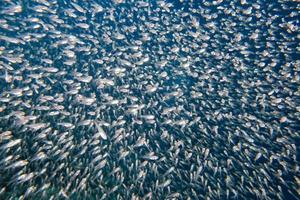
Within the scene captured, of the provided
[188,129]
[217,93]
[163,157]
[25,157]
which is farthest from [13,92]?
[217,93]

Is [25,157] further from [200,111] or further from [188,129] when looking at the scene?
[200,111]

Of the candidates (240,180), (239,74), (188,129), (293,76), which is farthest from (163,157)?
(293,76)

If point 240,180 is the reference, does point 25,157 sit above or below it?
above

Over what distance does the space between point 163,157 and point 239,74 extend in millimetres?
8278

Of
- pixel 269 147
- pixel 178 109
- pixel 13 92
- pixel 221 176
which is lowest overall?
pixel 221 176

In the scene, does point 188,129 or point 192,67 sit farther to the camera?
point 192,67

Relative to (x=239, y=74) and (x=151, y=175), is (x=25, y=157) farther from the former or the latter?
(x=239, y=74)

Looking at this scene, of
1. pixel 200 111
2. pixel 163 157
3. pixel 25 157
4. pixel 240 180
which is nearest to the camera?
pixel 25 157

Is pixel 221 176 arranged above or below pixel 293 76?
below

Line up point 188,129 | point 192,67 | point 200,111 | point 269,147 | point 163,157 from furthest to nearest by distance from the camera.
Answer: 1. point 192,67
2. point 200,111
3. point 269,147
4. point 188,129
5. point 163,157

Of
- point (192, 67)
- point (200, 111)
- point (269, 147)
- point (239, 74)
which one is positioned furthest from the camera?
point (239, 74)

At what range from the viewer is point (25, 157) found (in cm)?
712

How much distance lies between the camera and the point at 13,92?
7.82 meters

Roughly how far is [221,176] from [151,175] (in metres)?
2.64
